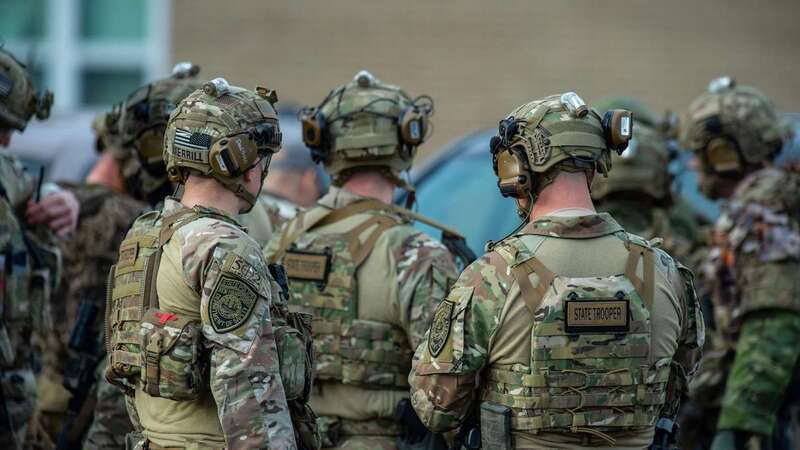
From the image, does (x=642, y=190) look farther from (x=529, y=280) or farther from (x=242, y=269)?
(x=242, y=269)

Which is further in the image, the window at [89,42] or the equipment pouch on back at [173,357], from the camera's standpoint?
the window at [89,42]

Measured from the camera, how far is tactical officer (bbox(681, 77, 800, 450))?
6.50m

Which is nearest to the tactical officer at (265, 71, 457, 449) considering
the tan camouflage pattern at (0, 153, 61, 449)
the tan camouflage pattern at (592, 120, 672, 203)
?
the tan camouflage pattern at (0, 153, 61, 449)

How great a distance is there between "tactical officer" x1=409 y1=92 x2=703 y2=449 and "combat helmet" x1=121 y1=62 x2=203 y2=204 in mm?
2248

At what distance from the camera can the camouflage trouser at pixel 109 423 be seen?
19.1 feet

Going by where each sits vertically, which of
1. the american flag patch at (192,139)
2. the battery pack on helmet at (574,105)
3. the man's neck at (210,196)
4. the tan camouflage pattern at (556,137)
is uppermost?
the battery pack on helmet at (574,105)

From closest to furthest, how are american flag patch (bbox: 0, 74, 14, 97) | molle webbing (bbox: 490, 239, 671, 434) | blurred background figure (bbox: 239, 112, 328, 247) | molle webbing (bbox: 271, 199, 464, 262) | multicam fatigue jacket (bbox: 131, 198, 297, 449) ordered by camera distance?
multicam fatigue jacket (bbox: 131, 198, 297, 449), molle webbing (bbox: 490, 239, 671, 434), molle webbing (bbox: 271, 199, 464, 262), american flag patch (bbox: 0, 74, 14, 97), blurred background figure (bbox: 239, 112, 328, 247)

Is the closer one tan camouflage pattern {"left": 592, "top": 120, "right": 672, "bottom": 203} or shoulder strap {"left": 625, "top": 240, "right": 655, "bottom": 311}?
shoulder strap {"left": 625, "top": 240, "right": 655, "bottom": 311}

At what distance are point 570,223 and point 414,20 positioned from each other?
10093 mm

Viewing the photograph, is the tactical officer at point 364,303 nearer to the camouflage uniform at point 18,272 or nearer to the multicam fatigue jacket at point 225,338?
the multicam fatigue jacket at point 225,338

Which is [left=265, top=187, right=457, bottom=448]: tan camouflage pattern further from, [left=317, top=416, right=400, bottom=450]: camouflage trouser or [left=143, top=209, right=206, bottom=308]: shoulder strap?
[left=143, top=209, right=206, bottom=308]: shoulder strap

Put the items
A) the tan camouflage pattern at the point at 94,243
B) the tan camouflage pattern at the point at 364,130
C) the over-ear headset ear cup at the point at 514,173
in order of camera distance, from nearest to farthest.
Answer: the over-ear headset ear cup at the point at 514,173, the tan camouflage pattern at the point at 364,130, the tan camouflage pattern at the point at 94,243

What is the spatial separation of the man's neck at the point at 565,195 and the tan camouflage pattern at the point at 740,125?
292cm

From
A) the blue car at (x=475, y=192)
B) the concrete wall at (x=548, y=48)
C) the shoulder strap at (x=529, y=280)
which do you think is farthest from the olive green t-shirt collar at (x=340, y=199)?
the concrete wall at (x=548, y=48)
